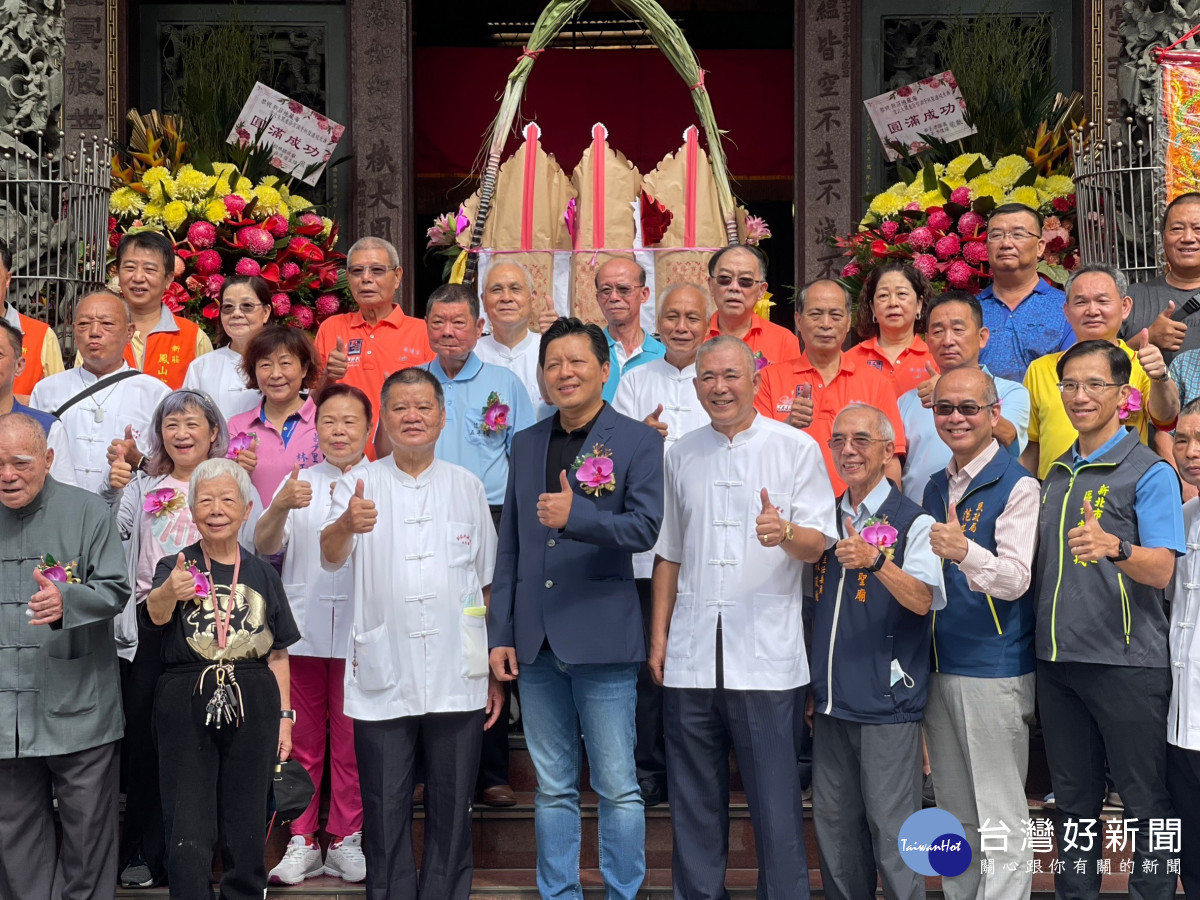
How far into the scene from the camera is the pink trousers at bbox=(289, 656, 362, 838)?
518 centimetres

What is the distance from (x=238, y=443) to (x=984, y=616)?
2578 mm

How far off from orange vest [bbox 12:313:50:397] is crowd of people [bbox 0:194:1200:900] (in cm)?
106

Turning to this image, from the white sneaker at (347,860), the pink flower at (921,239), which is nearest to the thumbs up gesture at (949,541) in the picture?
the white sneaker at (347,860)

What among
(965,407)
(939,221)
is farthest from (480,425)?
(939,221)

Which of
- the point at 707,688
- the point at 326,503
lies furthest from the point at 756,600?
the point at 326,503

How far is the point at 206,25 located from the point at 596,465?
5.30m

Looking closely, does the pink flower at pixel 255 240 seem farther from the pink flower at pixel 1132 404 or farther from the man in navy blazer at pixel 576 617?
the pink flower at pixel 1132 404

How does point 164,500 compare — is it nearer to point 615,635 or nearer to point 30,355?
point 30,355

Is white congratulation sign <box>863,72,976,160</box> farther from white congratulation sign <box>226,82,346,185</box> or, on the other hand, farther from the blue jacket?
the blue jacket

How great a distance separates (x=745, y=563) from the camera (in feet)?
15.6

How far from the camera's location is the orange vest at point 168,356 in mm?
6043

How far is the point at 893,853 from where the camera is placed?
14.8 ft

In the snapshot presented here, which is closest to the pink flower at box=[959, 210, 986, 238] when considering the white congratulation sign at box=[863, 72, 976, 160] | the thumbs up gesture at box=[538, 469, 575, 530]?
the white congratulation sign at box=[863, 72, 976, 160]

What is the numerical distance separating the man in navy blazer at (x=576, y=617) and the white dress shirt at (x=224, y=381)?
1383 mm
